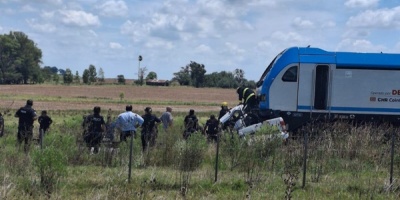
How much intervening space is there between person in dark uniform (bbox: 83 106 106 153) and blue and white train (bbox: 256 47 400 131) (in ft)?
21.4

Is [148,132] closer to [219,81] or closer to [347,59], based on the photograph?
[347,59]

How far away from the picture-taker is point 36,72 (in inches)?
4400

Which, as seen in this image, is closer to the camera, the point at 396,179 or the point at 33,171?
the point at 33,171

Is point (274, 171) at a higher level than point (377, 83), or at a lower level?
lower

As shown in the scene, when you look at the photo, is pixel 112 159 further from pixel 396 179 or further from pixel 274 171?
pixel 396 179

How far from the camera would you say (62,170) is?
8.88 m

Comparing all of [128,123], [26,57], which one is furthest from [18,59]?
[128,123]

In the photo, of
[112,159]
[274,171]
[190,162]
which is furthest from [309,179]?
[112,159]

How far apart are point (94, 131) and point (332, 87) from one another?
864 centimetres

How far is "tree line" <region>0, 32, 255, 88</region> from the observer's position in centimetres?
10838

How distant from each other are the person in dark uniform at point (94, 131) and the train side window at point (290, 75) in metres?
6.98

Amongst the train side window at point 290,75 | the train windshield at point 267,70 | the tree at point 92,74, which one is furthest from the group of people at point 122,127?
the tree at point 92,74

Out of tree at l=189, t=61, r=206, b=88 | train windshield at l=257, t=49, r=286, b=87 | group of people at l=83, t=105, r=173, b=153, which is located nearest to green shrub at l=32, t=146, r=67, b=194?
group of people at l=83, t=105, r=173, b=153

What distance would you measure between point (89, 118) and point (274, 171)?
17.6ft
